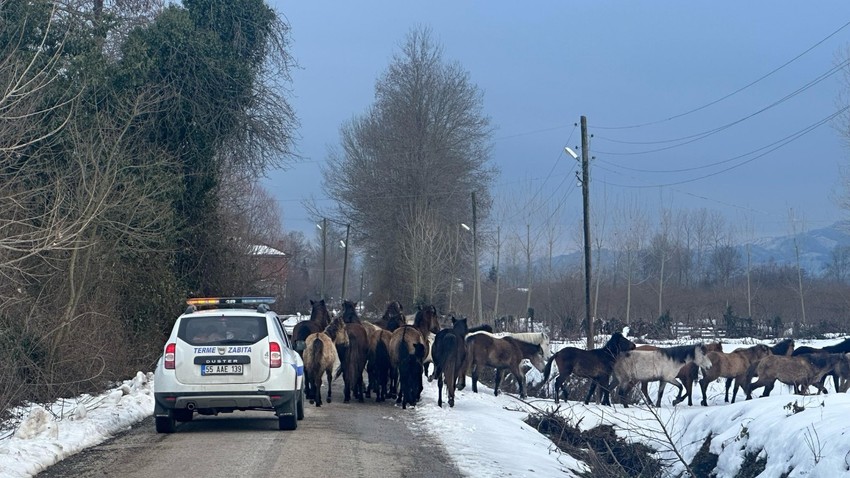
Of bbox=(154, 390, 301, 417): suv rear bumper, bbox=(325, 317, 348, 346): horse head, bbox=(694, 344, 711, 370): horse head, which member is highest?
bbox=(325, 317, 348, 346): horse head

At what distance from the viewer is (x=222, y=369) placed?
44.5 ft

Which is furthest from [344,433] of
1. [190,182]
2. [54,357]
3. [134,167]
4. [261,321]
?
[190,182]

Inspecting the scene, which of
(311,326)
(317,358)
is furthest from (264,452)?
(311,326)

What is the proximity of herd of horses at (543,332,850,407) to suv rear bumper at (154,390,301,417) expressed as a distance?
1094cm

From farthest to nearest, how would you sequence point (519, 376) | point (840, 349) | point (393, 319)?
point (840, 349) → point (393, 319) → point (519, 376)

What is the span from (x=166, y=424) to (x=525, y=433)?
A: 598 cm

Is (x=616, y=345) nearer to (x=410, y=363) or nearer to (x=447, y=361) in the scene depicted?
(x=447, y=361)

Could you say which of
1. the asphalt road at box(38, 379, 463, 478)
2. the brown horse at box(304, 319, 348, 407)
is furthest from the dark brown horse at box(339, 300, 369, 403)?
the asphalt road at box(38, 379, 463, 478)

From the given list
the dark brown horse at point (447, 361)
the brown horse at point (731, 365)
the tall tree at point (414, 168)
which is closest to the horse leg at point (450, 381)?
the dark brown horse at point (447, 361)

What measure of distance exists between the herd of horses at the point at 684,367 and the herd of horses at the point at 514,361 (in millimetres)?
25

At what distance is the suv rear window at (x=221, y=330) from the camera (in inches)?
542

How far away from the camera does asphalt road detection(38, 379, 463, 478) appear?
10797 mm

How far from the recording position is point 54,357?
17219 millimetres

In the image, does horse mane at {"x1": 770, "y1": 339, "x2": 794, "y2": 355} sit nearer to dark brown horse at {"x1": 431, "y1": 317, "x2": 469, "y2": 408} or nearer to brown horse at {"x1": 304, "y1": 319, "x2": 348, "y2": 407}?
dark brown horse at {"x1": 431, "y1": 317, "x2": 469, "y2": 408}
